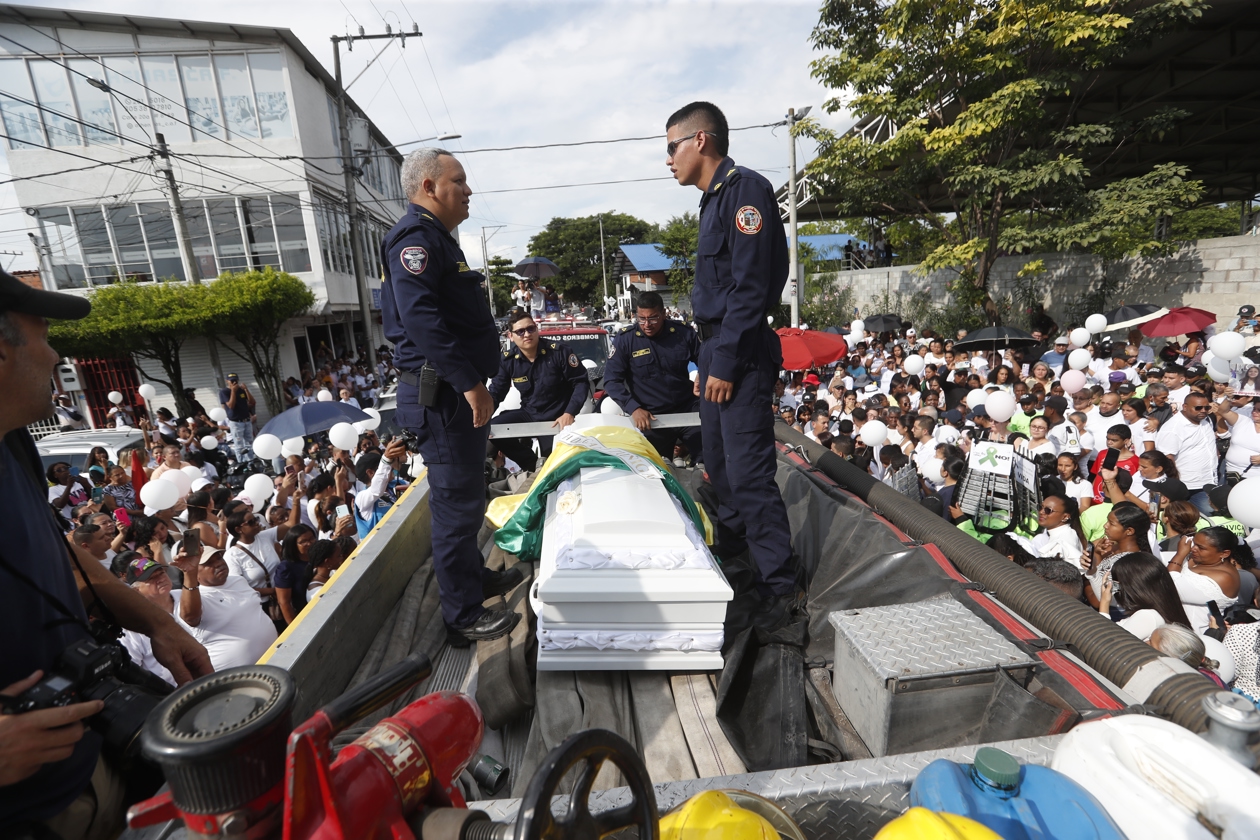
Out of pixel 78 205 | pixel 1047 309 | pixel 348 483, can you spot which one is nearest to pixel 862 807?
pixel 348 483

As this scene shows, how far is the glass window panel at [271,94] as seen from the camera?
16875mm

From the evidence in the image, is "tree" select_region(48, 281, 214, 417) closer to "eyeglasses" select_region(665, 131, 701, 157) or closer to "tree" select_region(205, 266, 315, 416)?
"tree" select_region(205, 266, 315, 416)

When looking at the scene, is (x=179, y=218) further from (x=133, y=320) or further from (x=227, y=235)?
(x=227, y=235)

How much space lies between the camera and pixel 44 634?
117 centimetres

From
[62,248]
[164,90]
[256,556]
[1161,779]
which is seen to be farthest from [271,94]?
[1161,779]

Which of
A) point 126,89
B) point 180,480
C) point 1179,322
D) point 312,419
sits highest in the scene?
point 126,89

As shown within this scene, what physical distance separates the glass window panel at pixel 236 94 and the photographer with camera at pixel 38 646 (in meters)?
20.1

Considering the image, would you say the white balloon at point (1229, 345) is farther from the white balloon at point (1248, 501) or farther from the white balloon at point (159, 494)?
the white balloon at point (159, 494)

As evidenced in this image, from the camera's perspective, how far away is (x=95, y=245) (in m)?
17.1

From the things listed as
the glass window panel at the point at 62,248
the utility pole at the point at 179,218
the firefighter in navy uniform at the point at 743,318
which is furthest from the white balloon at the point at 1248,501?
the glass window panel at the point at 62,248

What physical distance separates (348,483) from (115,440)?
5.58 meters

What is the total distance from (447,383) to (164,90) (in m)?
20.5

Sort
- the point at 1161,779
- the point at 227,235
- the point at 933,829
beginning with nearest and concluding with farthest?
the point at 933,829 < the point at 1161,779 < the point at 227,235

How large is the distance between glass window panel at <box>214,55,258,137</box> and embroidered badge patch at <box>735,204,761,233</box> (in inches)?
779
